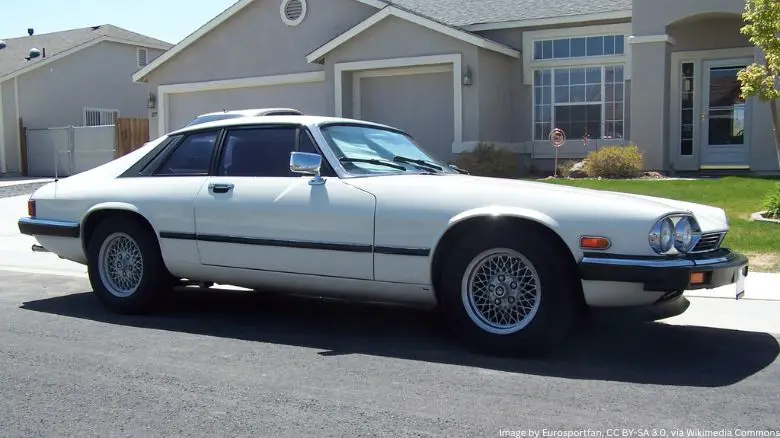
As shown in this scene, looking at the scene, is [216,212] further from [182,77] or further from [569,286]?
[182,77]

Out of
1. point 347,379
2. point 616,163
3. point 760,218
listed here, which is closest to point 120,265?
point 347,379

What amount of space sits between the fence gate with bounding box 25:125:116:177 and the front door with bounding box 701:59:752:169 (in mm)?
16794

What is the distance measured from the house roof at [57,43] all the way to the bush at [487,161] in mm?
17354

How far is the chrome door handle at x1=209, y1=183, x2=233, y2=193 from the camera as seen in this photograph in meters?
6.26

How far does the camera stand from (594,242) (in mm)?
4965

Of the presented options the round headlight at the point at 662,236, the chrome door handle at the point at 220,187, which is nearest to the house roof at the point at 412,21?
the chrome door handle at the point at 220,187

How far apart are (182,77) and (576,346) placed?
18288 millimetres

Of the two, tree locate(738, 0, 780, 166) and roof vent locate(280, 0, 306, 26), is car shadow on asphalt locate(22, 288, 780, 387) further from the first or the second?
roof vent locate(280, 0, 306, 26)

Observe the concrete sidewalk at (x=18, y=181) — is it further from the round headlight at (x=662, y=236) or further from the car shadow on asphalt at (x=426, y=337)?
the round headlight at (x=662, y=236)

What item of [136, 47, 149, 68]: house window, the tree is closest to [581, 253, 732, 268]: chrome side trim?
the tree

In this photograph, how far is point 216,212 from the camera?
6254 mm

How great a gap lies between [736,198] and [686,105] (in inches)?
220

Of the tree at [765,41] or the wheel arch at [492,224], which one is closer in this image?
the wheel arch at [492,224]

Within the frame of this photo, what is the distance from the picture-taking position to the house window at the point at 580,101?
17.9 metres
